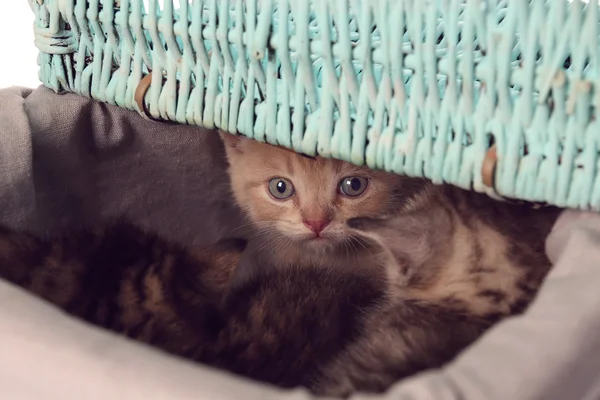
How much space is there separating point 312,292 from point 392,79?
0.37 meters

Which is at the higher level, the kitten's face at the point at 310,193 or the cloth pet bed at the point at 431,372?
the cloth pet bed at the point at 431,372

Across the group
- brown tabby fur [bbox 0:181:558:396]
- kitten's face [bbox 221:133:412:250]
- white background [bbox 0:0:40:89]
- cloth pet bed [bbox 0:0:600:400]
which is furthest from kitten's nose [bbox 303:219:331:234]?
white background [bbox 0:0:40:89]

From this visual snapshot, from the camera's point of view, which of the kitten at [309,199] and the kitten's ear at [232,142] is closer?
the kitten at [309,199]

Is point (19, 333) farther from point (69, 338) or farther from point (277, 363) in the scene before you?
point (277, 363)

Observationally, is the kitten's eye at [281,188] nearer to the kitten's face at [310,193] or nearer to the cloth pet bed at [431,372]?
the kitten's face at [310,193]

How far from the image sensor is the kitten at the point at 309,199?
4.11ft

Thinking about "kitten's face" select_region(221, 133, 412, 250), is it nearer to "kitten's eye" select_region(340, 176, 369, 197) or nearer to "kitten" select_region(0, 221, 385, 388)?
"kitten's eye" select_region(340, 176, 369, 197)

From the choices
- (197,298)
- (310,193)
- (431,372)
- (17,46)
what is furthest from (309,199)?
(17,46)

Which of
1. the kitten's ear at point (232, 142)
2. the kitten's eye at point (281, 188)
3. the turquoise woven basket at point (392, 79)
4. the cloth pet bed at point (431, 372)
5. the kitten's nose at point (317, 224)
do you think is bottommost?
the kitten's nose at point (317, 224)

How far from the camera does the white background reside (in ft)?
6.22

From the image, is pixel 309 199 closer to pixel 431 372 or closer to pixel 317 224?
pixel 317 224

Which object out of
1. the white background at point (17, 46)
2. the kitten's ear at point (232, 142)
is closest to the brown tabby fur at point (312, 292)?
the kitten's ear at point (232, 142)

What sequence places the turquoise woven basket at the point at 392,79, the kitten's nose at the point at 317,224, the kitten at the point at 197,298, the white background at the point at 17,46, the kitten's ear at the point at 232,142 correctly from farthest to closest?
the white background at the point at 17,46, the kitten's ear at the point at 232,142, the kitten's nose at the point at 317,224, the kitten at the point at 197,298, the turquoise woven basket at the point at 392,79

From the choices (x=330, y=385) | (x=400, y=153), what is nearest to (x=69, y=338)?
(x=330, y=385)
